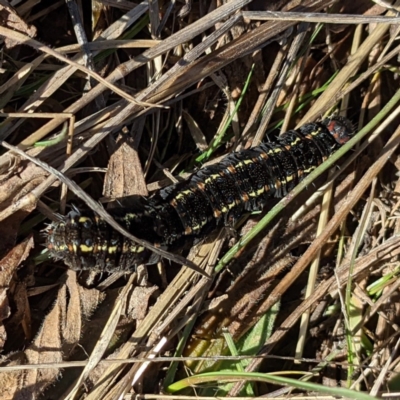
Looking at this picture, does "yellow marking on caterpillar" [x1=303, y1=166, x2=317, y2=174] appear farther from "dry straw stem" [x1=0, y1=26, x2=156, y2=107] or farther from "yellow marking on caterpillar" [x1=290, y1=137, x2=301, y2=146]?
"dry straw stem" [x1=0, y1=26, x2=156, y2=107]

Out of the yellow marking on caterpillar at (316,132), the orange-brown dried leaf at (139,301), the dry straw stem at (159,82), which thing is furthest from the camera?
the yellow marking on caterpillar at (316,132)

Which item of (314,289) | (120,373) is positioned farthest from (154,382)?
(314,289)

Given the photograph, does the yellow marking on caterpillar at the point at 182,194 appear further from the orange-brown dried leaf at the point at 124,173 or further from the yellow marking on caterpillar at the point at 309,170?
the yellow marking on caterpillar at the point at 309,170

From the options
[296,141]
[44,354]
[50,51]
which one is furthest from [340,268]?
[50,51]

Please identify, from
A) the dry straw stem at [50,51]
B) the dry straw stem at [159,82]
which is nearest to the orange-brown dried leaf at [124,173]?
the dry straw stem at [159,82]

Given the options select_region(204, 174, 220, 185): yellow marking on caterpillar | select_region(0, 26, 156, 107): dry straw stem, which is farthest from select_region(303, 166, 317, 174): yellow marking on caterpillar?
select_region(0, 26, 156, 107): dry straw stem
